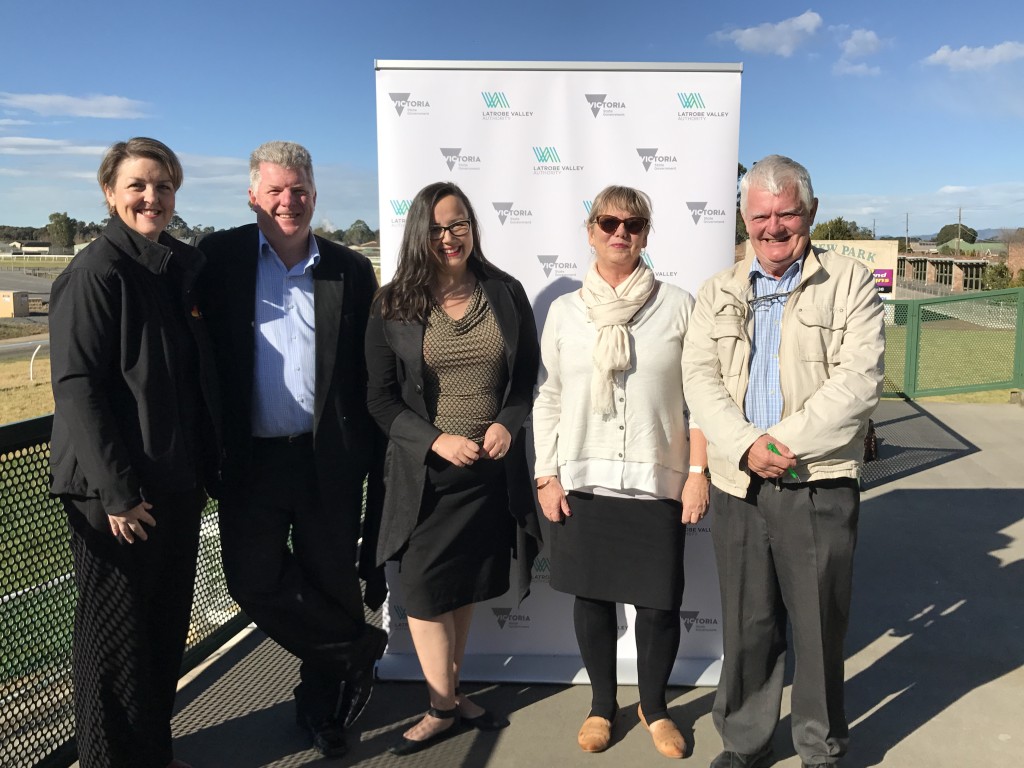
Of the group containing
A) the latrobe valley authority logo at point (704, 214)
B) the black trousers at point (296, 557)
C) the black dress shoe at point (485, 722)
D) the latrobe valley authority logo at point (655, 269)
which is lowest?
the black dress shoe at point (485, 722)

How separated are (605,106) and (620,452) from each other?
156 centimetres

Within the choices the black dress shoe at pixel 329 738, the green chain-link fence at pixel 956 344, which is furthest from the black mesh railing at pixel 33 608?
the green chain-link fence at pixel 956 344

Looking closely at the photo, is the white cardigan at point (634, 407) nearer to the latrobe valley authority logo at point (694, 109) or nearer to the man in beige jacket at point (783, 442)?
the man in beige jacket at point (783, 442)

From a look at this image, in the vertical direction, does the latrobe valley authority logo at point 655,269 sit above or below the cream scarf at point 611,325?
above

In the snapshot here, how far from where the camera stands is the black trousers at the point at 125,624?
2562mm

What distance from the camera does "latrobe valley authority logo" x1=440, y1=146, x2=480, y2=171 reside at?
349 cm

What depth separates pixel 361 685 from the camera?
3.21 m

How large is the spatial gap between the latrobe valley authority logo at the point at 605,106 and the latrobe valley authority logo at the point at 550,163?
0.23 m

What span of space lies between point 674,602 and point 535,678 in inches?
40.9

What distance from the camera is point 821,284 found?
8.60 ft

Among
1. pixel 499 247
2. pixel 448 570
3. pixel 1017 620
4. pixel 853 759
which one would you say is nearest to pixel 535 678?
pixel 448 570

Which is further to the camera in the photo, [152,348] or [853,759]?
[853,759]

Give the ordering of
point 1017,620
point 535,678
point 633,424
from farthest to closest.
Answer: point 1017,620 < point 535,678 < point 633,424

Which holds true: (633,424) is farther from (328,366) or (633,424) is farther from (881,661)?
(881,661)
